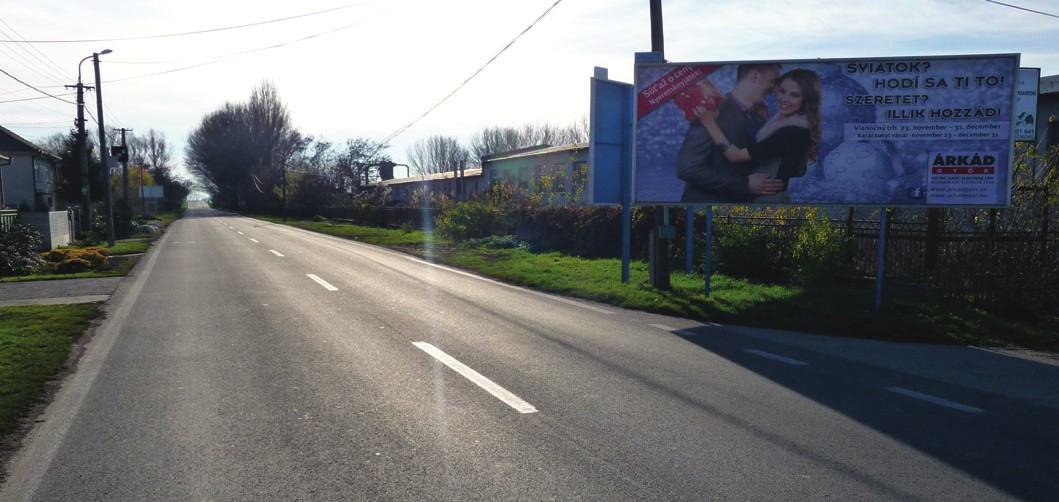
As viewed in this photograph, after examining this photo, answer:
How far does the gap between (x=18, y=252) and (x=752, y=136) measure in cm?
1807

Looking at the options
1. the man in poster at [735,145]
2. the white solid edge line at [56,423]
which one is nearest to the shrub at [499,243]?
the man in poster at [735,145]

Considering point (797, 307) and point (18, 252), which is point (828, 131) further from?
point (18, 252)

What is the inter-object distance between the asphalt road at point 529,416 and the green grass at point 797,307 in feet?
2.59

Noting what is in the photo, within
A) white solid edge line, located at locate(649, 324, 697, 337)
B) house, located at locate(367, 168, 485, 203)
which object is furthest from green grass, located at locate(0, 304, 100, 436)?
house, located at locate(367, 168, 485, 203)

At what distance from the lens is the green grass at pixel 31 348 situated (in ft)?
19.2

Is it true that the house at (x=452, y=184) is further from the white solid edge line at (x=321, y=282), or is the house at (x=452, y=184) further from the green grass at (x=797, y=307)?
the green grass at (x=797, y=307)

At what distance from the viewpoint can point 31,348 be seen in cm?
791

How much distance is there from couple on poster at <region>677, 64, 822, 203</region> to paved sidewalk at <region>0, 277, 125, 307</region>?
10758mm

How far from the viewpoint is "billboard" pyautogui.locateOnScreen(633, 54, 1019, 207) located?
1036 cm

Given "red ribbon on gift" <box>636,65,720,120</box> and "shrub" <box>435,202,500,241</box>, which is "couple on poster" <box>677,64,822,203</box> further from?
"shrub" <box>435,202,500,241</box>

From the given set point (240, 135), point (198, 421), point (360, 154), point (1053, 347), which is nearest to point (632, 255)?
point (1053, 347)

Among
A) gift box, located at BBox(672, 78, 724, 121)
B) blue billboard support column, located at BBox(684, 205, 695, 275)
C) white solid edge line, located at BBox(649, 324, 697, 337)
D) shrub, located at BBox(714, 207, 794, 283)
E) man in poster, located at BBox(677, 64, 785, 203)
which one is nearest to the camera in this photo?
white solid edge line, located at BBox(649, 324, 697, 337)

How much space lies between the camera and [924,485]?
13.1 ft

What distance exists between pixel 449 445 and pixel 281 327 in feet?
17.6
